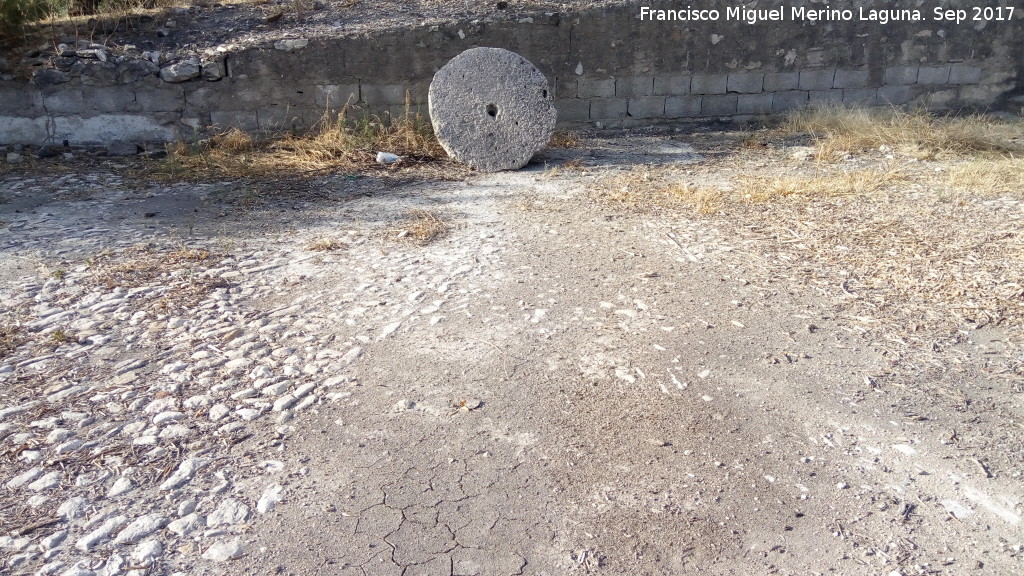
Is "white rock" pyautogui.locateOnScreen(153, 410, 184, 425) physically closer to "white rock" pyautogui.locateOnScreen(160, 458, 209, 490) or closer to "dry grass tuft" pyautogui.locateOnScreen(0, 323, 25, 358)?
"white rock" pyautogui.locateOnScreen(160, 458, 209, 490)

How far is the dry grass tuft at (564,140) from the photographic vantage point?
7531mm

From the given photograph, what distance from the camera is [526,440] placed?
2.77 meters

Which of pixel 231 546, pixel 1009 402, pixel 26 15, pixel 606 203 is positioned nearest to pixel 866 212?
pixel 606 203

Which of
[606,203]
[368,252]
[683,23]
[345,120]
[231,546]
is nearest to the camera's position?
[231,546]

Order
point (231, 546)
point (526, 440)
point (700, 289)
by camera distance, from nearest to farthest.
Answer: point (231, 546) → point (526, 440) → point (700, 289)

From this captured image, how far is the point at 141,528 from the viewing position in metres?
2.32

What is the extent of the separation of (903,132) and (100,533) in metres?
7.43

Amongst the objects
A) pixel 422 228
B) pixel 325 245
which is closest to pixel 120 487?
pixel 325 245

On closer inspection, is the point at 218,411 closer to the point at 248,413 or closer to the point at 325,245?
the point at 248,413

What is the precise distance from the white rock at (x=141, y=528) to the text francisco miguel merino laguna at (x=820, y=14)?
283 inches

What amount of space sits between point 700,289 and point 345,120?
4683 mm

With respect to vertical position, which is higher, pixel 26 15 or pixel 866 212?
pixel 26 15

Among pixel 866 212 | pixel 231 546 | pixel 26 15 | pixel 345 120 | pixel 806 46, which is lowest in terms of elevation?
pixel 231 546

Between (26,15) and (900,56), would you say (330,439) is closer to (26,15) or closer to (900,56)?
(26,15)
